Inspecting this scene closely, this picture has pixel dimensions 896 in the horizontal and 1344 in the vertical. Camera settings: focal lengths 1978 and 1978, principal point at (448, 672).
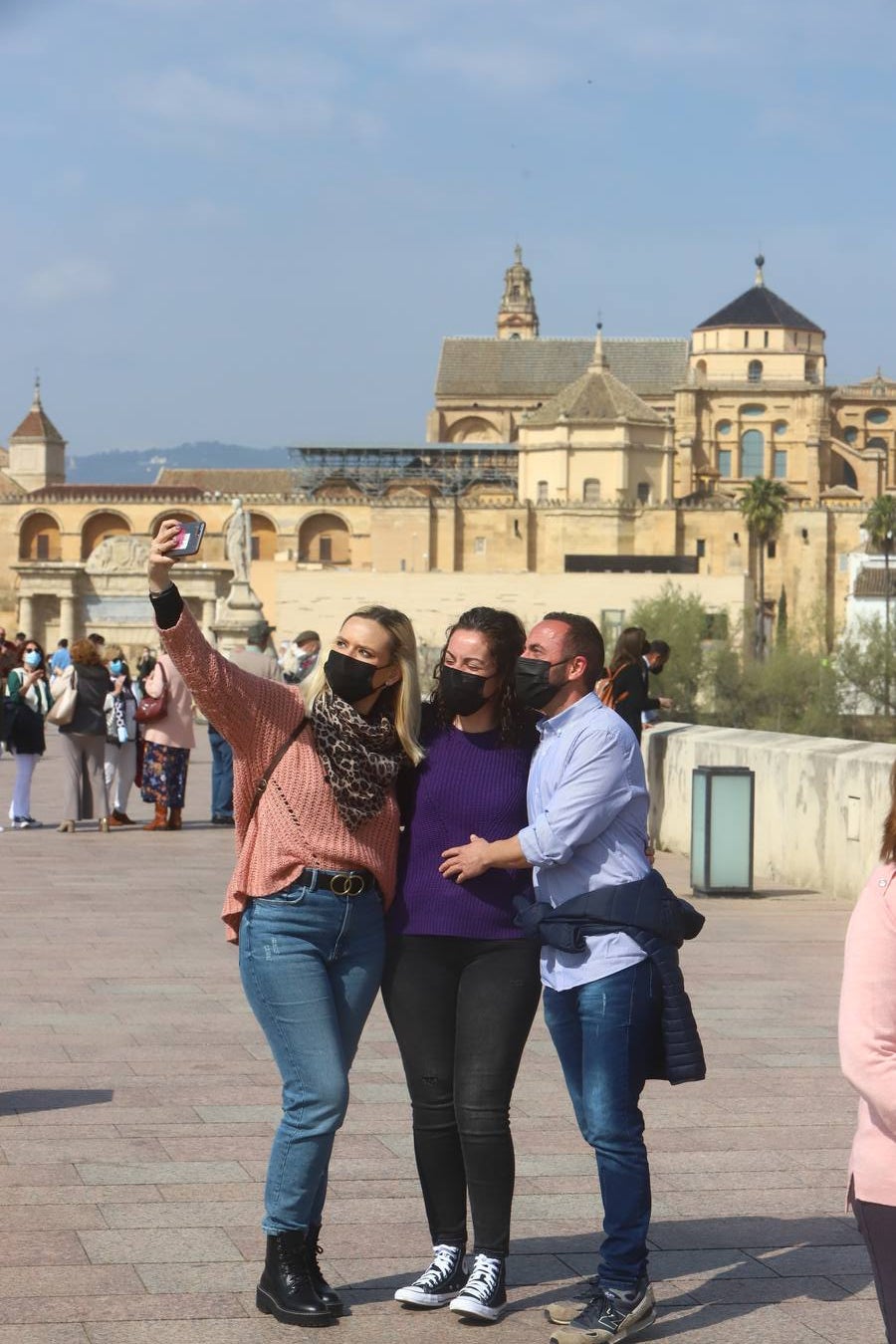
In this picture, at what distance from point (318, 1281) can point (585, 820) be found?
116 centimetres

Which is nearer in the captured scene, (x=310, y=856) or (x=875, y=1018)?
(x=875, y=1018)

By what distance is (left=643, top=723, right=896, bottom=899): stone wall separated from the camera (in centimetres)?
1112

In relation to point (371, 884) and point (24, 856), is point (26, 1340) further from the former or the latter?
point (24, 856)

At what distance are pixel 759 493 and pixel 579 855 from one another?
277 ft

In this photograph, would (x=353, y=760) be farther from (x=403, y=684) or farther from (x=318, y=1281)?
(x=318, y=1281)

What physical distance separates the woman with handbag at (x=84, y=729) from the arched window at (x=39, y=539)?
257 feet

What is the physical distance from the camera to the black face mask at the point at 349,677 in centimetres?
438

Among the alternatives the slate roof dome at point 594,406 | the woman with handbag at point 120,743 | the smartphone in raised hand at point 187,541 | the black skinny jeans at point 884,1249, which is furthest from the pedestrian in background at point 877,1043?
the slate roof dome at point 594,406

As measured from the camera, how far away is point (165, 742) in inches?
587

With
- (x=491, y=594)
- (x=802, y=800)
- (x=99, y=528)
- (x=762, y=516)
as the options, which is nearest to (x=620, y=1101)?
(x=802, y=800)

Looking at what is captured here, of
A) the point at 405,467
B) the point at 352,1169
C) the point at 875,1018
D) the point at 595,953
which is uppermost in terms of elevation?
the point at 405,467

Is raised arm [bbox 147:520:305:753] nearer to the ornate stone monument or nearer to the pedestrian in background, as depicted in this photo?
the pedestrian in background

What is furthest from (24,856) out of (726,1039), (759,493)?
(759,493)

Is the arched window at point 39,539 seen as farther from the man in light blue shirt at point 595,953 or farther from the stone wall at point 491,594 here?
the man in light blue shirt at point 595,953
